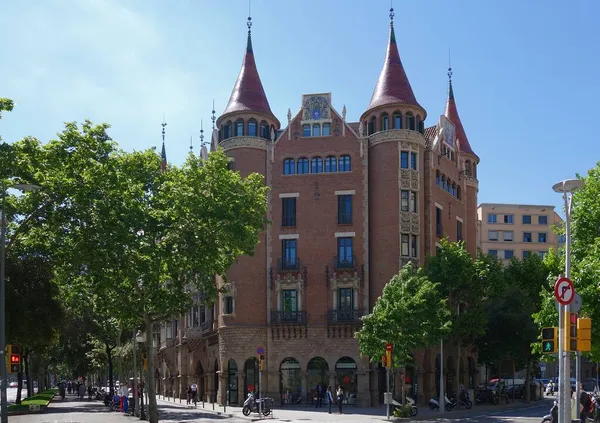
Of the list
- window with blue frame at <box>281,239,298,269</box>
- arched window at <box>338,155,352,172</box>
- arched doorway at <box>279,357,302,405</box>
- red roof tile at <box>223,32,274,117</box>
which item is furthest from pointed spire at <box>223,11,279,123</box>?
arched doorway at <box>279,357,302,405</box>

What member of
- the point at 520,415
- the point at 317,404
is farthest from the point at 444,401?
the point at 317,404

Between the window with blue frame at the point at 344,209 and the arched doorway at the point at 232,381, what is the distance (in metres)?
11.7

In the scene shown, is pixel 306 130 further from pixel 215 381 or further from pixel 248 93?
pixel 215 381

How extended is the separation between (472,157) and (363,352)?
28760mm

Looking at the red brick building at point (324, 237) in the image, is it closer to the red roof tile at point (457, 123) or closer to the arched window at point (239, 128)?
the arched window at point (239, 128)

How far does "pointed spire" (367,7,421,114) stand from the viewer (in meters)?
51.9

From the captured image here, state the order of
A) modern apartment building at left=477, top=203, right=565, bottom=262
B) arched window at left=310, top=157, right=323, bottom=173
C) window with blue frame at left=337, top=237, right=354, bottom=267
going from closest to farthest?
window with blue frame at left=337, top=237, right=354, bottom=267 < arched window at left=310, top=157, right=323, bottom=173 < modern apartment building at left=477, top=203, right=565, bottom=262

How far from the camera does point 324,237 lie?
171ft

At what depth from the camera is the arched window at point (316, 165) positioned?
52.7 m

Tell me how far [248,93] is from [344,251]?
1255 cm

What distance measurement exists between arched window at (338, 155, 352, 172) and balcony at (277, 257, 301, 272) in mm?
6614

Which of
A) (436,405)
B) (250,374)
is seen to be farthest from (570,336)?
(250,374)

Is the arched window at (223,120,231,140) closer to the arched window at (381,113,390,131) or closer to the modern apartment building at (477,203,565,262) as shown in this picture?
the arched window at (381,113,390,131)

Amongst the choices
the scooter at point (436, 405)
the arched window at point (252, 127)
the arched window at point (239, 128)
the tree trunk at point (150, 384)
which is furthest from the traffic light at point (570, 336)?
the arched window at point (239, 128)
